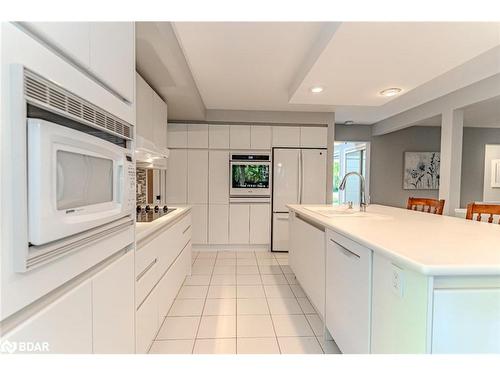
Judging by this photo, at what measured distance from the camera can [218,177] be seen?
14.2 feet

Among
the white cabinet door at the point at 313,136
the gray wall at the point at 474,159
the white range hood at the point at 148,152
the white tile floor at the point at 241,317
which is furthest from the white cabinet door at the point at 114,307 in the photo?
the gray wall at the point at 474,159

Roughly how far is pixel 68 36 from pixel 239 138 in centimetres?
356

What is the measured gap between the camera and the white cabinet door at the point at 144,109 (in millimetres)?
2338

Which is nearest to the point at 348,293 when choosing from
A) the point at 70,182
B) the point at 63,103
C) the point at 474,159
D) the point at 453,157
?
the point at 70,182

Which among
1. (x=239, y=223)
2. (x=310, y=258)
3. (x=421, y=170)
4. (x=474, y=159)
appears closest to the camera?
(x=310, y=258)

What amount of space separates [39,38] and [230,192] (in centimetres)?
362

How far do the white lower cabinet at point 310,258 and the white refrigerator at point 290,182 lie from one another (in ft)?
4.37

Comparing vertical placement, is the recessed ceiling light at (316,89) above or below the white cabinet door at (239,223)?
above

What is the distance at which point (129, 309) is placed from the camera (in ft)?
4.22

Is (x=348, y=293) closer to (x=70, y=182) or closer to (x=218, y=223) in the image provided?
(x=70, y=182)

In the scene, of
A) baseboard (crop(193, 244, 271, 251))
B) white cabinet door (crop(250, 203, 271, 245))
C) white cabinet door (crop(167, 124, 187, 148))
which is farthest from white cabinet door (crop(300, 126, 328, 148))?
white cabinet door (crop(167, 124, 187, 148))

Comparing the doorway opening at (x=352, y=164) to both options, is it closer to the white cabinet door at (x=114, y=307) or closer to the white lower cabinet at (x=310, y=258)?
the white lower cabinet at (x=310, y=258)

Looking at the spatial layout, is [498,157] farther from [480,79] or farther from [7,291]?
[7,291]

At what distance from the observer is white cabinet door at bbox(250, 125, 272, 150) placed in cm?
434
